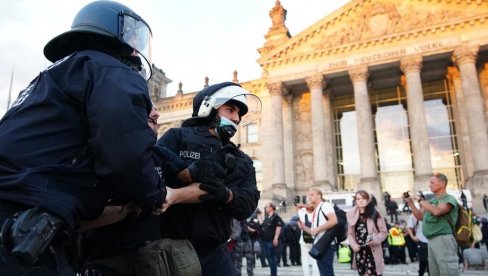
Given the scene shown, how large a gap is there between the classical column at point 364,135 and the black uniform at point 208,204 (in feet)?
82.0

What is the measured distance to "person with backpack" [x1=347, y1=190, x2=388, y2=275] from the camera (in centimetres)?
619

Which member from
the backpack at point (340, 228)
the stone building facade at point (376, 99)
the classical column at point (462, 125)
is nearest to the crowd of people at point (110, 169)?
the backpack at point (340, 228)

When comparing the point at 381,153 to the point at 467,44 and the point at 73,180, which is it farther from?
the point at 73,180

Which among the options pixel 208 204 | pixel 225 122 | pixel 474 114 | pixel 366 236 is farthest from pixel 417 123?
pixel 208 204

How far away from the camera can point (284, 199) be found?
93.9ft

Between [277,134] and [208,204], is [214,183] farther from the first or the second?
[277,134]

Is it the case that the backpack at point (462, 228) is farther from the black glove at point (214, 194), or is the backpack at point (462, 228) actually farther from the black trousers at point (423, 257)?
the black glove at point (214, 194)

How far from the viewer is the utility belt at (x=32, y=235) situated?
146cm

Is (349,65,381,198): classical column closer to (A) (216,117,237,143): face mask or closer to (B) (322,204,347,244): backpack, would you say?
(B) (322,204,347,244): backpack

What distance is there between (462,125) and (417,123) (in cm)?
485

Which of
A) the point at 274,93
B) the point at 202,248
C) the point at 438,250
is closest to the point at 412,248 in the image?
the point at 438,250

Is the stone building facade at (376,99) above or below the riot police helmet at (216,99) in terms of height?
above

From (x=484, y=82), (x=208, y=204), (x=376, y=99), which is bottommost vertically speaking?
(x=208, y=204)

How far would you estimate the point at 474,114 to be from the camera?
25.3 meters
